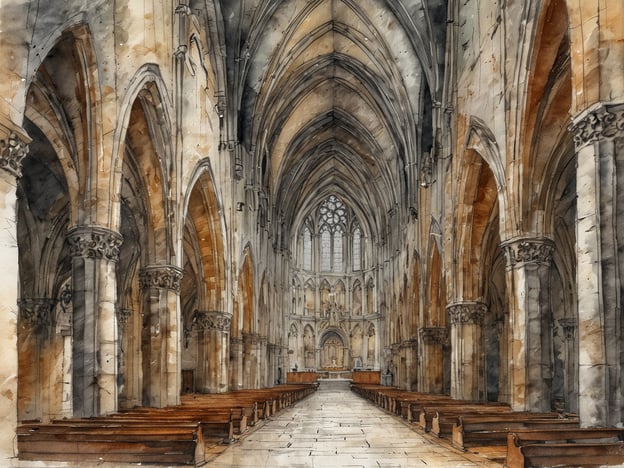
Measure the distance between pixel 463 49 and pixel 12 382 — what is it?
20367 millimetres

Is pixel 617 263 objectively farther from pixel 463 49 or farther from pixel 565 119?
pixel 463 49

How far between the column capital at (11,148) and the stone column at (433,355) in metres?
25.4

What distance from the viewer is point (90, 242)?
1481cm

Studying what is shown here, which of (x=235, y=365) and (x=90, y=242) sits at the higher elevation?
(x=90, y=242)

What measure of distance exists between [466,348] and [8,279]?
18245mm

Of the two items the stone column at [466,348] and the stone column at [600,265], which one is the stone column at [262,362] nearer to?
the stone column at [466,348]

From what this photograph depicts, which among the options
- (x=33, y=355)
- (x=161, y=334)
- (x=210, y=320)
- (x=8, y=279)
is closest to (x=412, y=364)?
(x=210, y=320)

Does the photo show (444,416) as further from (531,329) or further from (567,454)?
(567,454)

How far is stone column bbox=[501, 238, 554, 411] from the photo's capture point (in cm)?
1741

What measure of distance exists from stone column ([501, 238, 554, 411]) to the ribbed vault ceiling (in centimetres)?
1226

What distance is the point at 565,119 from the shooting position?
18.1 metres

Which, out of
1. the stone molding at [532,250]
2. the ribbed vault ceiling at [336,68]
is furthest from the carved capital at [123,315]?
the stone molding at [532,250]

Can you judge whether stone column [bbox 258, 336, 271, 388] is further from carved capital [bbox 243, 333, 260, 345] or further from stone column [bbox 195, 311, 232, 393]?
stone column [bbox 195, 311, 232, 393]

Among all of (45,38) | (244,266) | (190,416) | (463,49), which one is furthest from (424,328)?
(45,38)
